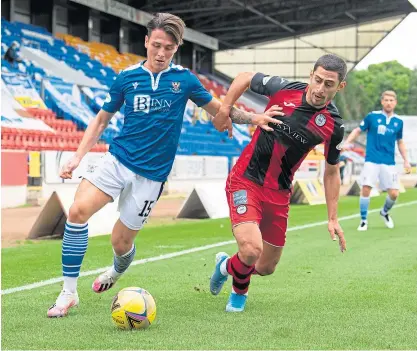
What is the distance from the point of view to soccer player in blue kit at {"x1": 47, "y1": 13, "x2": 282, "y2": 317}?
231 inches

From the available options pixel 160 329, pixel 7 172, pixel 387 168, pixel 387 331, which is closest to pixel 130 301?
pixel 160 329

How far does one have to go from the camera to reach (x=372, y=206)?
21.1 metres

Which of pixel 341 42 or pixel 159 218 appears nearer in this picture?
pixel 159 218

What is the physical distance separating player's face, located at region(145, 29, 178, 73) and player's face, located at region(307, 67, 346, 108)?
1.05m

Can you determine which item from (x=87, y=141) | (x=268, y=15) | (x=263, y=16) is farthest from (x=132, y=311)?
(x=268, y=15)

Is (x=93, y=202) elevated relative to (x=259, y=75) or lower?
lower

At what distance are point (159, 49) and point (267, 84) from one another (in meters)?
0.85

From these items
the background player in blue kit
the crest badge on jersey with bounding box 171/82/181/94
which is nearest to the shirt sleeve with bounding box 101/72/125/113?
the crest badge on jersey with bounding box 171/82/181/94

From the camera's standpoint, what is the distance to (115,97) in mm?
6109

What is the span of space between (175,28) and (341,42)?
4622 cm

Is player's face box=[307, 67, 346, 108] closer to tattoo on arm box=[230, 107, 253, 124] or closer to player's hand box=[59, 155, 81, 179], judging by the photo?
tattoo on arm box=[230, 107, 253, 124]

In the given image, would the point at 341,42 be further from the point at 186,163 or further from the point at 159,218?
Result: the point at 159,218

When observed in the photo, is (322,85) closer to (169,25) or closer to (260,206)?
(260,206)

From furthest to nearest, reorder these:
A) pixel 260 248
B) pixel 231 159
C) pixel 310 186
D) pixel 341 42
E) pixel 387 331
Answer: pixel 341 42
pixel 231 159
pixel 310 186
pixel 260 248
pixel 387 331
